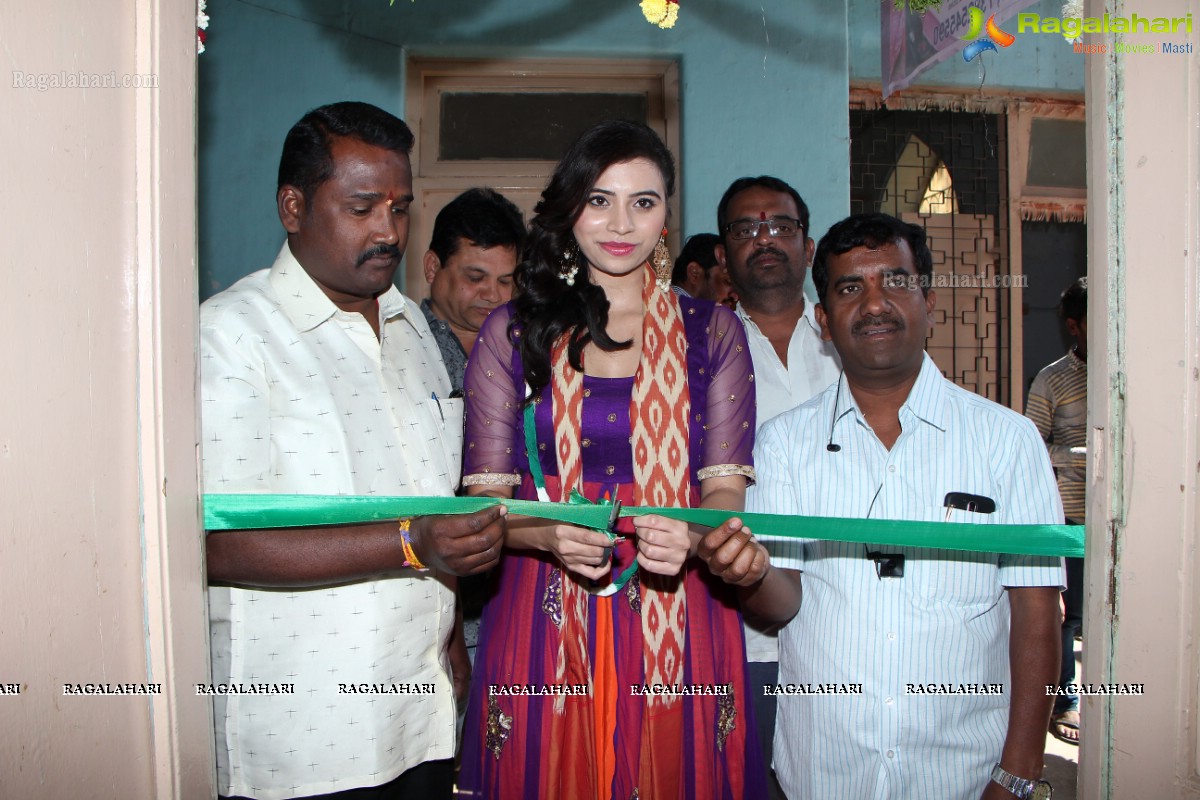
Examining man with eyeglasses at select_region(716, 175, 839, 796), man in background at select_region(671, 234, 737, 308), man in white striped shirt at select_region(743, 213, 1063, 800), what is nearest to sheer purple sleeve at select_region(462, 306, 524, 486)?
man in white striped shirt at select_region(743, 213, 1063, 800)

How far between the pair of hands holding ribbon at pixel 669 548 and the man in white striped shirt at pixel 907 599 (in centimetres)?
22

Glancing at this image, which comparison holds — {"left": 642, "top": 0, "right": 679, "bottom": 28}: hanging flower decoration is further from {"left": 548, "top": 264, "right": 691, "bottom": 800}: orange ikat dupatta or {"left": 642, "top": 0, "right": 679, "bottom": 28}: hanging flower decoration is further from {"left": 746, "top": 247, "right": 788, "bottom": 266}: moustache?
{"left": 548, "top": 264, "right": 691, "bottom": 800}: orange ikat dupatta

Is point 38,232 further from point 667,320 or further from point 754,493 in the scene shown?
point 754,493

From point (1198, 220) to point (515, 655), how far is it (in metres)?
1.78

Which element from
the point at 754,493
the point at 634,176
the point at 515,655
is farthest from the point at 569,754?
the point at 634,176

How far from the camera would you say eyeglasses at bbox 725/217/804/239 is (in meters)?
3.55

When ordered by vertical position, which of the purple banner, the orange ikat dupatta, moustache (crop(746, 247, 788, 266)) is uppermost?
the purple banner

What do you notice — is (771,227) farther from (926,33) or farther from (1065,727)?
(1065,727)

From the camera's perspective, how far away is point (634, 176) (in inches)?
95.3

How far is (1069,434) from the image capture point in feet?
16.1

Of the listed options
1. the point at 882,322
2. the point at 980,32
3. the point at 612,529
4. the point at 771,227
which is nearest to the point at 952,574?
the point at 882,322

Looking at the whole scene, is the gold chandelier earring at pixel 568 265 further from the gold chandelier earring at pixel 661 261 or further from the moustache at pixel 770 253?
the moustache at pixel 770 253

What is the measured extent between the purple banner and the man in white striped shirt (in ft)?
5.25

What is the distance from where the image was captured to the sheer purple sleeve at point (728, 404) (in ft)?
7.80
